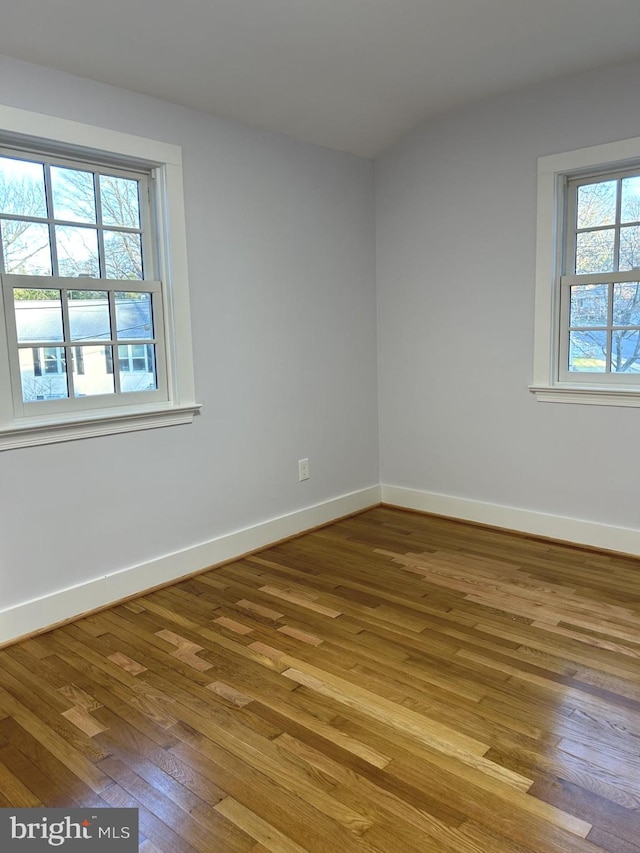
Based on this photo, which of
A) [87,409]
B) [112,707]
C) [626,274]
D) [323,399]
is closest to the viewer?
[112,707]

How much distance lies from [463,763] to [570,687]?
585mm

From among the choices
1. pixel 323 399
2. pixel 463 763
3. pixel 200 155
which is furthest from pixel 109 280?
pixel 463 763

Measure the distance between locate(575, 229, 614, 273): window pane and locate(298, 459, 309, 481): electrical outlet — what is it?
6.26ft

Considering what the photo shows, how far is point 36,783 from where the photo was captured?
1.79m

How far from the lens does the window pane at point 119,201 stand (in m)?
2.92

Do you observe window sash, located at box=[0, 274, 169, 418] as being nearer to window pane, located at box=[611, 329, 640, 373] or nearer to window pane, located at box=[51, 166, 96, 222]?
window pane, located at box=[51, 166, 96, 222]

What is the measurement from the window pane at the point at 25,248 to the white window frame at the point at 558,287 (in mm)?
2524

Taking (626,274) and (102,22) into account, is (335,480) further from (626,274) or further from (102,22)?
(102,22)

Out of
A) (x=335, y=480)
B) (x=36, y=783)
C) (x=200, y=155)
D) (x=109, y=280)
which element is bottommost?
(x=36, y=783)

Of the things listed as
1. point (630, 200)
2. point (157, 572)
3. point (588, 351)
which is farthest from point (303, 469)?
point (630, 200)

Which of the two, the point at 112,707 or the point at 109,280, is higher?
the point at 109,280

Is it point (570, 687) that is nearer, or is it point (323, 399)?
point (570, 687)

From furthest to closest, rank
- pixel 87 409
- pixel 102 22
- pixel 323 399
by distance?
pixel 323 399
pixel 87 409
pixel 102 22

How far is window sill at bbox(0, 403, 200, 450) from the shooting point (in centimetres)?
261
